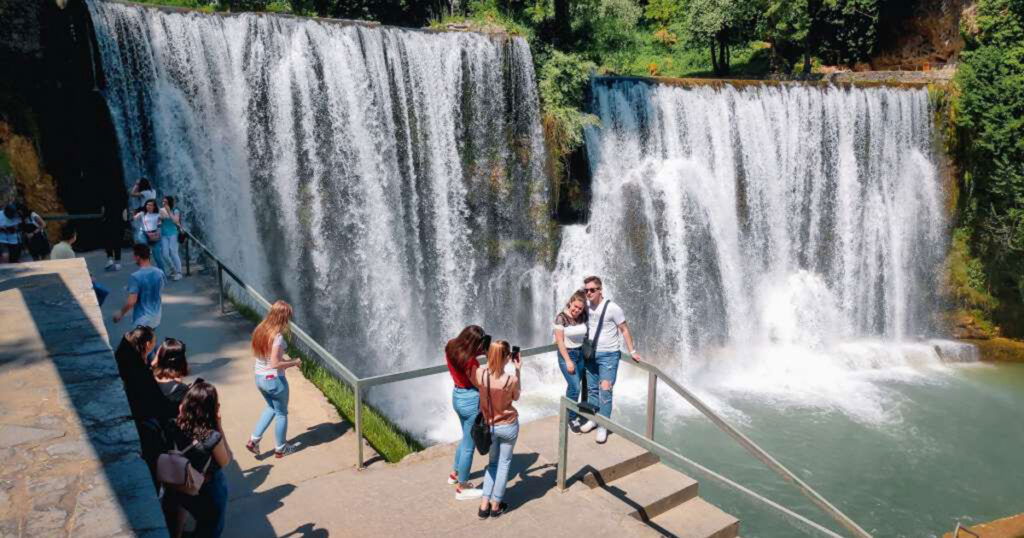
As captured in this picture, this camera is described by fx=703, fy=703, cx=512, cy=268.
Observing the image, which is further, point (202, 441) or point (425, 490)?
point (425, 490)

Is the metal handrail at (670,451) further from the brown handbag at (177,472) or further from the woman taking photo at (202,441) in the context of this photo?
the brown handbag at (177,472)

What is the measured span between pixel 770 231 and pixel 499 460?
52.5 feet

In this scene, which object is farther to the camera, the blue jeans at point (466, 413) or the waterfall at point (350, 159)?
the waterfall at point (350, 159)

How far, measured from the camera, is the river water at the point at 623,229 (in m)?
12.9

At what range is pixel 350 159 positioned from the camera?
47.9ft

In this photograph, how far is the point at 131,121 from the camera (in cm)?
1268

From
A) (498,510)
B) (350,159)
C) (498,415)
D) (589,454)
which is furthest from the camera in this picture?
(350,159)

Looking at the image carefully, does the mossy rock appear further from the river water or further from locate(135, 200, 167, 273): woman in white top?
locate(135, 200, 167, 273): woman in white top

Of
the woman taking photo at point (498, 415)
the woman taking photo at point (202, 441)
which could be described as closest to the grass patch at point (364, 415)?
the woman taking photo at point (498, 415)

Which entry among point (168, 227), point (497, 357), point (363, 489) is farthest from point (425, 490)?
point (168, 227)

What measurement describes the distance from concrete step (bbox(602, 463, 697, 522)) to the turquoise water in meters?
4.79

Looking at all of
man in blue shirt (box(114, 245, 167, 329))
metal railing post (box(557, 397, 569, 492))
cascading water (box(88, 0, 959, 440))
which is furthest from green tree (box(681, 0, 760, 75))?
metal railing post (box(557, 397, 569, 492))

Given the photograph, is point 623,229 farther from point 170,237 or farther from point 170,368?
point 170,368

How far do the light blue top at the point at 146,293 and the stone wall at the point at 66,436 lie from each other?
1.43 m
